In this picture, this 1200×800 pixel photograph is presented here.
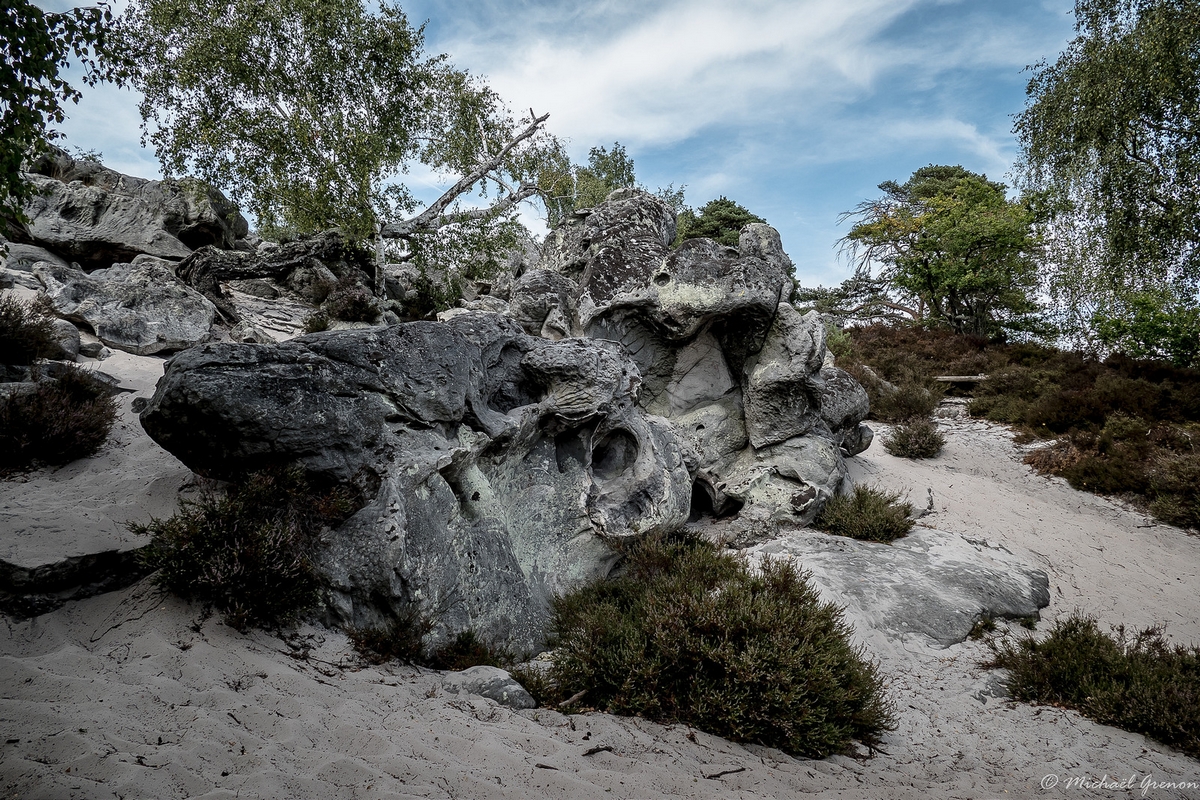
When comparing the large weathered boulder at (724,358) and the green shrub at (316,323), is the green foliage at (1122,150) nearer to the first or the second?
the large weathered boulder at (724,358)

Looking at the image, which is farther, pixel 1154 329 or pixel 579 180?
pixel 579 180

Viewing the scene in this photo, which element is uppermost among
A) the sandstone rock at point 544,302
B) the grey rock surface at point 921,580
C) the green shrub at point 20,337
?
the sandstone rock at point 544,302

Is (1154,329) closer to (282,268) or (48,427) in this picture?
(48,427)

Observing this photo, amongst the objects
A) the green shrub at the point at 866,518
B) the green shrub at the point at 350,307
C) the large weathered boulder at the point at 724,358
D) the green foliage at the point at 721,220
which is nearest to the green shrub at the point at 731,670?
the green shrub at the point at 866,518

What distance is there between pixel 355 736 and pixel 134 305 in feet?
39.3

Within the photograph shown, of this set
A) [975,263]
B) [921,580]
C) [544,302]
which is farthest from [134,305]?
[975,263]

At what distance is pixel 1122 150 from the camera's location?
38.6ft

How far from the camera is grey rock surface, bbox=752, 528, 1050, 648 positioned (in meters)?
6.90

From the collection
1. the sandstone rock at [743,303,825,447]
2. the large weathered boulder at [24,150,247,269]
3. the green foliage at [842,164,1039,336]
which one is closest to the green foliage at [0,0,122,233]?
the sandstone rock at [743,303,825,447]

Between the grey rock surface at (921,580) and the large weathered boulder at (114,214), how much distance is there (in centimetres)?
1848

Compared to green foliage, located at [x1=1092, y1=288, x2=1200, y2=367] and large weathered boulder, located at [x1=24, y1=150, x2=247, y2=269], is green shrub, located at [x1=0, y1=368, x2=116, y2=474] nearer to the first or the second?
large weathered boulder, located at [x1=24, y1=150, x2=247, y2=269]

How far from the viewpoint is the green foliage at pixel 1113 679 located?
4.91 meters

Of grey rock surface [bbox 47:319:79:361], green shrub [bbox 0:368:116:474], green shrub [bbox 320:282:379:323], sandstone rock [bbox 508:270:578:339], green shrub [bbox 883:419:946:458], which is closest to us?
green shrub [bbox 0:368:116:474]

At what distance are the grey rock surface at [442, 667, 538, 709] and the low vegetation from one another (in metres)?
11.5
